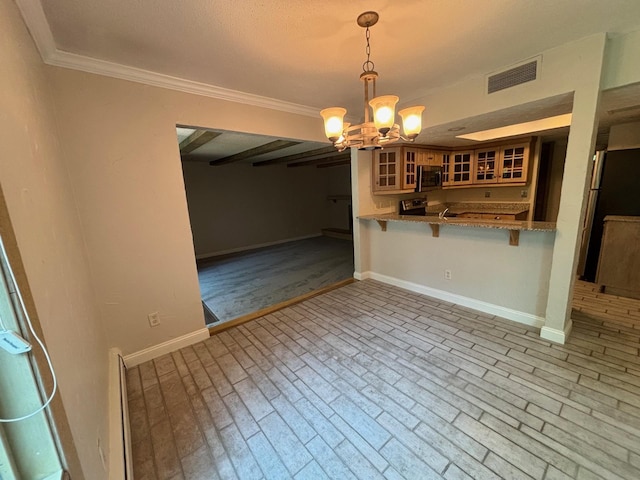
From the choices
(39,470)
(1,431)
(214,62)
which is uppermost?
(214,62)

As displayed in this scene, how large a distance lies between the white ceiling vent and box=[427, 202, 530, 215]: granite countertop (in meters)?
3.09

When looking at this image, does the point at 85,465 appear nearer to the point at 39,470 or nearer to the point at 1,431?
the point at 39,470

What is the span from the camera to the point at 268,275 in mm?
4789

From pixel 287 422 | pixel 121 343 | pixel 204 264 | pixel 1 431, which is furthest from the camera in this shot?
pixel 204 264

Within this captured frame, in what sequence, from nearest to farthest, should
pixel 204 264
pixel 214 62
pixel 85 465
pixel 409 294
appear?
pixel 85 465, pixel 214 62, pixel 409 294, pixel 204 264

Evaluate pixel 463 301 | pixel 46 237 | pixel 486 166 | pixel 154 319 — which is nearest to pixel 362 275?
pixel 463 301

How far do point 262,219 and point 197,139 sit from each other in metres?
4.01

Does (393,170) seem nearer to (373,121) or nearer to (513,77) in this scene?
(513,77)

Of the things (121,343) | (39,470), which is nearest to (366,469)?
(39,470)

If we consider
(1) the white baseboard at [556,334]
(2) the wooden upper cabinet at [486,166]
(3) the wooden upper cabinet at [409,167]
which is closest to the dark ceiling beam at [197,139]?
(3) the wooden upper cabinet at [409,167]

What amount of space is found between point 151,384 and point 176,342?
18.6 inches

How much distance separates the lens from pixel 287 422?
167 centimetres

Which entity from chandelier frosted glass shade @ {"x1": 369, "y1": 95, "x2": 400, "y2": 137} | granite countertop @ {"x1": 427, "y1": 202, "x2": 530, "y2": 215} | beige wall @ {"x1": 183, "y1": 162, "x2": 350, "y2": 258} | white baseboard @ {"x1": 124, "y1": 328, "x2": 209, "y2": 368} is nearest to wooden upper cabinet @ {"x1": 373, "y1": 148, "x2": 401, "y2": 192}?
granite countertop @ {"x1": 427, "y1": 202, "x2": 530, "y2": 215}

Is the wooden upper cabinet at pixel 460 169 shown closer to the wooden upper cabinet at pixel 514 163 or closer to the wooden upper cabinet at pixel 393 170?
the wooden upper cabinet at pixel 514 163
